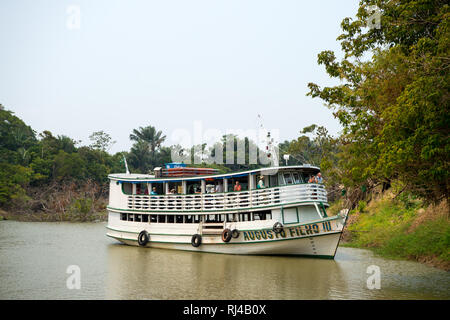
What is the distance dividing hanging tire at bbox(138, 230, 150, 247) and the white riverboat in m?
0.05

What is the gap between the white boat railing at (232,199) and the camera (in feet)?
55.1

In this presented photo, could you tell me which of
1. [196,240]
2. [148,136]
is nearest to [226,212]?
[196,240]

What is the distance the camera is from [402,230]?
19.4 meters

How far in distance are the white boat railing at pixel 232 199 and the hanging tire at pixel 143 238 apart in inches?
49.2

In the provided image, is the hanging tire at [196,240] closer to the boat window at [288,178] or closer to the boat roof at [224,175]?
the boat roof at [224,175]

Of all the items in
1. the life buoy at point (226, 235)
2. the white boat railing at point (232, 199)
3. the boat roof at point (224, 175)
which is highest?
the boat roof at point (224, 175)

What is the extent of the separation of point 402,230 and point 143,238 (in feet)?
41.1

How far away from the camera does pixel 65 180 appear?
51.5 meters

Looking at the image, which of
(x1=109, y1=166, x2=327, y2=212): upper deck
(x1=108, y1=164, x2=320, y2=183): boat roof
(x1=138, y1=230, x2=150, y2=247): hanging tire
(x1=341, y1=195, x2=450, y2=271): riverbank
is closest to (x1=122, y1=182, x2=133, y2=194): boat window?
(x1=109, y1=166, x2=327, y2=212): upper deck

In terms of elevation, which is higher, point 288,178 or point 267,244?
point 288,178

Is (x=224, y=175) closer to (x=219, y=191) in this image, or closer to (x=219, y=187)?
(x=219, y=187)

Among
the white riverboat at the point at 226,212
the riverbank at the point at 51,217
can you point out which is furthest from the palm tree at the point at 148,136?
the white riverboat at the point at 226,212
